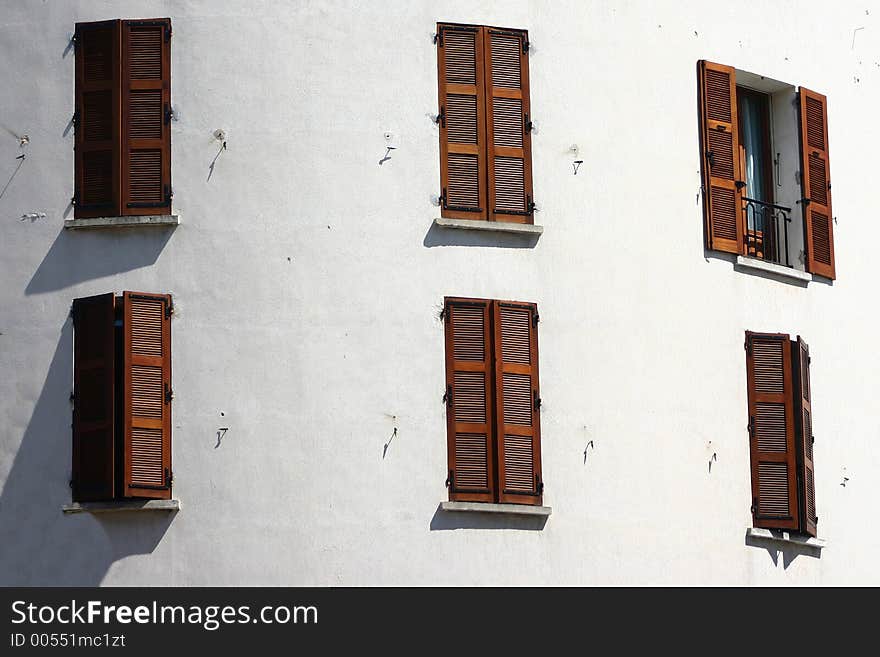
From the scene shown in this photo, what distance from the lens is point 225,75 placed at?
32094 millimetres

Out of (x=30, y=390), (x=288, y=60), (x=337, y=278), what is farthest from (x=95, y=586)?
(x=288, y=60)

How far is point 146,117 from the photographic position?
32.0 metres

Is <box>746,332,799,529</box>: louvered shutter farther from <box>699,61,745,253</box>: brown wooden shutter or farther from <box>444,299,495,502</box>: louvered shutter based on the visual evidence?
<box>444,299,495,502</box>: louvered shutter

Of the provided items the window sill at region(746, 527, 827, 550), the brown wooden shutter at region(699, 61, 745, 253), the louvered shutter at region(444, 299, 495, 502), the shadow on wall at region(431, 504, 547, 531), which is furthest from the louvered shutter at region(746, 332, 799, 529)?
the louvered shutter at region(444, 299, 495, 502)

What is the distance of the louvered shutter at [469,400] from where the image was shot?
31516 millimetres

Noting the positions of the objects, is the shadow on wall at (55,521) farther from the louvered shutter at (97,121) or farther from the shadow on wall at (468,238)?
the shadow on wall at (468,238)

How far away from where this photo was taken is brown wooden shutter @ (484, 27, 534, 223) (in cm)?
3241

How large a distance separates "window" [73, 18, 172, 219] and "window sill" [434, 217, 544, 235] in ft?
10.3

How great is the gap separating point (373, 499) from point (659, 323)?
4223 millimetres

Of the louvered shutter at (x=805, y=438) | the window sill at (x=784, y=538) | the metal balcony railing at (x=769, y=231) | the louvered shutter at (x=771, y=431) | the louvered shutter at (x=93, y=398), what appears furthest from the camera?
the metal balcony railing at (x=769, y=231)

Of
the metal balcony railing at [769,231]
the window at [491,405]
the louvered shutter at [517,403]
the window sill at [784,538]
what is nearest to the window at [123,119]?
the window at [491,405]

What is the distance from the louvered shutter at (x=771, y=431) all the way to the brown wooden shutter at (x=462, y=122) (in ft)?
13.0

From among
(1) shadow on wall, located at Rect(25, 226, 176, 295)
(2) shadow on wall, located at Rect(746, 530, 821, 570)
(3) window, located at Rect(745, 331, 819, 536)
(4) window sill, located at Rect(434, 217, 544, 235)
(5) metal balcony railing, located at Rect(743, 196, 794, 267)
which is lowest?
(2) shadow on wall, located at Rect(746, 530, 821, 570)
